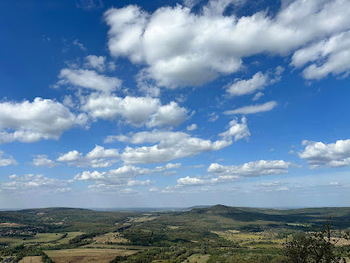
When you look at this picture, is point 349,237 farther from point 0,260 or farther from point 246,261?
point 0,260

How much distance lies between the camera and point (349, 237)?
35500 millimetres

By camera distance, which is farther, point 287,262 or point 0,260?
point 0,260

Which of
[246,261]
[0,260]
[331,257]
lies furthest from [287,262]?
[0,260]

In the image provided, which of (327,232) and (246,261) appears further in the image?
(246,261)

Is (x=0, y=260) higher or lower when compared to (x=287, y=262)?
lower

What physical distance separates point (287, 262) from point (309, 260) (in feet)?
14.2

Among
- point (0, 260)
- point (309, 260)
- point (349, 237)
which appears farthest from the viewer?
point (0, 260)

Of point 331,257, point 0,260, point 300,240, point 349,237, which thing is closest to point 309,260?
point 300,240

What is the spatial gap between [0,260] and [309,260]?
221 m

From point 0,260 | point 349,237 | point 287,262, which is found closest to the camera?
point 349,237

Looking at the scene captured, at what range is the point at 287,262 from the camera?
44.7 meters

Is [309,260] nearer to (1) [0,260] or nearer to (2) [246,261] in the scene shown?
(2) [246,261]

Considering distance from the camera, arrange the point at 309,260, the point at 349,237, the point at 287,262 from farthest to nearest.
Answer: the point at 287,262
the point at 309,260
the point at 349,237

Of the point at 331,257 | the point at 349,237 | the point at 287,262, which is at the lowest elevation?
the point at 287,262
